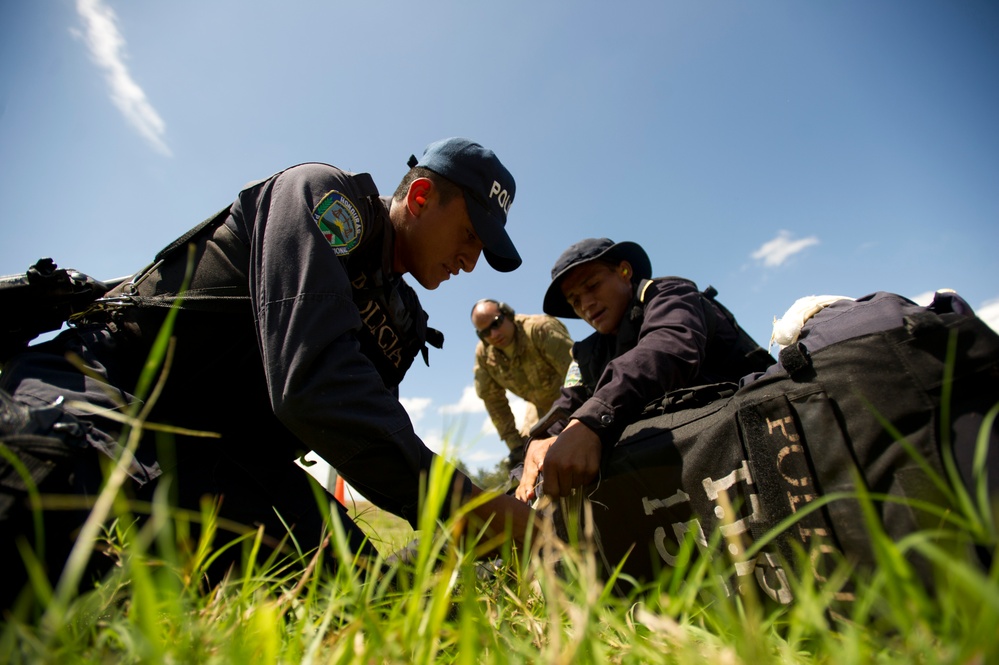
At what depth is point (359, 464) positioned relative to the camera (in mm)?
1387

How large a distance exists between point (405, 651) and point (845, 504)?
0.98 meters

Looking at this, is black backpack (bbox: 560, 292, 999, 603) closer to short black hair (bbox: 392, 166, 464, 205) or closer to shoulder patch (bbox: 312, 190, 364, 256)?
shoulder patch (bbox: 312, 190, 364, 256)

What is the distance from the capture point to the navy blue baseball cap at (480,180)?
7.25ft

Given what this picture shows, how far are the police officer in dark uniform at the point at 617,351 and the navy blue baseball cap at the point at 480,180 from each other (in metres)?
0.70

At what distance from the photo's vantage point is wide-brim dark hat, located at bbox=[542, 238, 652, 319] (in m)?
2.99

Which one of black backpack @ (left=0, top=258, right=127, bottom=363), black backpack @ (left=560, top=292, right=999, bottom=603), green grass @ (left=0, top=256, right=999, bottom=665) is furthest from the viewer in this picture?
black backpack @ (left=0, top=258, right=127, bottom=363)

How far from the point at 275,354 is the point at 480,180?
123 centimetres

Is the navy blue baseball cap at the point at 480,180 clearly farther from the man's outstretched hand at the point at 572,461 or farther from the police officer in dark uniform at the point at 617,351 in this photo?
the man's outstretched hand at the point at 572,461

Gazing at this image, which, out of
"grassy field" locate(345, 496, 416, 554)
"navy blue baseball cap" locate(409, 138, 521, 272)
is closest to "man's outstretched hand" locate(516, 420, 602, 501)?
"grassy field" locate(345, 496, 416, 554)

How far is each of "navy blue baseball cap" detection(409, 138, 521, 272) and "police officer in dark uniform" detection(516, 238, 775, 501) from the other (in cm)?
70

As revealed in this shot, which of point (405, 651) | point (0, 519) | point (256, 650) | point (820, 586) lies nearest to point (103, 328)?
point (0, 519)

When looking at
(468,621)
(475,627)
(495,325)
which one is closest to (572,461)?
(475,627)

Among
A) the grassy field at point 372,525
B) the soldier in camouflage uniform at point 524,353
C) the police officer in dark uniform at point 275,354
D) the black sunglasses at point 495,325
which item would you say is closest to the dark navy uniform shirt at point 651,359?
the police officer in dark uniform at point 275,354

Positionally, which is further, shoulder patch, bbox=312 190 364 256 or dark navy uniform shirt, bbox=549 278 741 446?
dark navy uniform shirt, bbox=549 278 741 446
